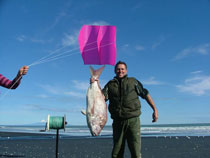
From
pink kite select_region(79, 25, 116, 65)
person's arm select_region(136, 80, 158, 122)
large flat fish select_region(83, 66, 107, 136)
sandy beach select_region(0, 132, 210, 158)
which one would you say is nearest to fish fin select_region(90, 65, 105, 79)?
pink kite select_region(79, 25, 116, 65)

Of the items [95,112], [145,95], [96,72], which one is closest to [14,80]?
[96,72]

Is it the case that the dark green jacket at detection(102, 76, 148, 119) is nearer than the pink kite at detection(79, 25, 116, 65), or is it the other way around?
the pink kite at detection(79, 25, 116, 65)

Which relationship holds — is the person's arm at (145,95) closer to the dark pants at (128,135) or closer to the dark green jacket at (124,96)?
the dark green jacket at (124,96)

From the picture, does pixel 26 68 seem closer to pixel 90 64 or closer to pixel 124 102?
pixel 90 64

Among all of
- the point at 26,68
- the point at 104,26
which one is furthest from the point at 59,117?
the point at 104,26

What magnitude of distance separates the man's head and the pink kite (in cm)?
44

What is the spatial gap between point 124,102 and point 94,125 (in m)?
0.77

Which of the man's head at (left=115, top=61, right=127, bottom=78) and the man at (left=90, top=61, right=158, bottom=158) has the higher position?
the man's head at (left=115, top=61, right=127, bottom=78)

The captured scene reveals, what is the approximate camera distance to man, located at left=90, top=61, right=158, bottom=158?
3.78 m

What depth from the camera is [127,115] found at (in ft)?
12.3

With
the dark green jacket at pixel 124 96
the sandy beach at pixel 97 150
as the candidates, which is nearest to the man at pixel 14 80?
the dark green jacket at pixel 124 96

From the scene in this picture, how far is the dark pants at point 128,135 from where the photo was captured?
3768mm

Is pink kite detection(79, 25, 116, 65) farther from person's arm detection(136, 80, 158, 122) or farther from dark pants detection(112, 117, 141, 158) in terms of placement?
dark pants detection(112, 117, 141, 158)

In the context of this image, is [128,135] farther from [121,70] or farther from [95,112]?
[121,70]
